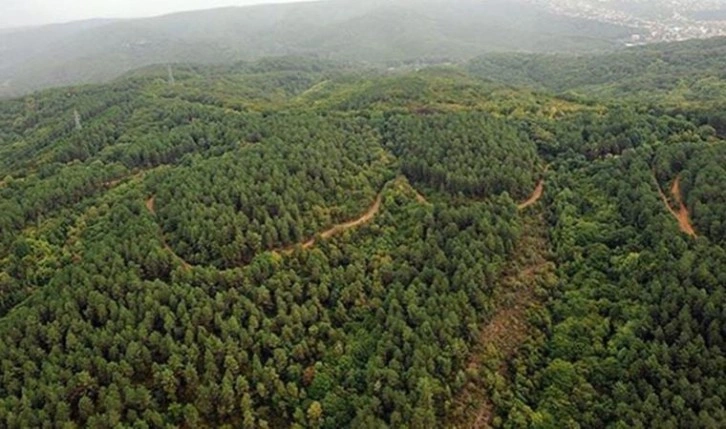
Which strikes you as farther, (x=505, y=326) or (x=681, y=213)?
(x=681, y=213)

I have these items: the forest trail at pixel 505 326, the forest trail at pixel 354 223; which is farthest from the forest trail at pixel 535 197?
the forest trail at pixel 354 223

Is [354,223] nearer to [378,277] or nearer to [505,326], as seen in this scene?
[378,277]

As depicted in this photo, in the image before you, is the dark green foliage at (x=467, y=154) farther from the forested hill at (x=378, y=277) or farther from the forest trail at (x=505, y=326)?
the forest trail at (x=505, y=326)

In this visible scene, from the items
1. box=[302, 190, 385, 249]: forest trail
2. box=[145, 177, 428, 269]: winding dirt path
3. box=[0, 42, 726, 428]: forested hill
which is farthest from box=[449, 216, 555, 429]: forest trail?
box=[302, 190, 385, 249]: forest trail

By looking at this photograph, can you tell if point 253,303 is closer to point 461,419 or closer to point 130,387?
point 130,387

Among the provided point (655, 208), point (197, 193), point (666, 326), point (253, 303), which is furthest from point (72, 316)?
point (655, 208)

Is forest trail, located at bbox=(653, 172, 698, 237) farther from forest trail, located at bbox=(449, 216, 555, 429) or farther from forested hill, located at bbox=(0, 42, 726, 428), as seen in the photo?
forest trail, located at bbox=(449, 216, 555, 429)

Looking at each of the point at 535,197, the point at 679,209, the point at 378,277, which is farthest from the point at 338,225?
the point at 679,209
